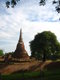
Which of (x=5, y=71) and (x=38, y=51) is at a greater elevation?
(x=38, y=51)

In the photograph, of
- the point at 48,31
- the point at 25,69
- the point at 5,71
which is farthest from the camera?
the point at 48,31

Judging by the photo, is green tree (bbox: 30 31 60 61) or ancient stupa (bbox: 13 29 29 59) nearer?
green tree (bbox: 30 31 60 61)

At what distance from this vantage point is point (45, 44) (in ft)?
182

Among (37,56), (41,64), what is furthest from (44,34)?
(41,64)

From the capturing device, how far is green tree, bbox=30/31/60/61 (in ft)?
182

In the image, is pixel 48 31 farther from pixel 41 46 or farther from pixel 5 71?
pixel 5 71

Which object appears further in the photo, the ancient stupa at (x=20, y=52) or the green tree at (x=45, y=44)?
the ancient stupa at (x=20, y=52)

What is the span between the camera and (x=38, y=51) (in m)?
56.5

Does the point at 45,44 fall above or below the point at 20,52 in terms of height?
above

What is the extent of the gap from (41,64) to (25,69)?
3.99 m

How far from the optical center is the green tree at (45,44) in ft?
182

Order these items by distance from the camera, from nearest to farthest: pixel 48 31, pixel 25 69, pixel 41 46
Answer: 1. pixel 25 69
2. pixel 41 46
3. pixel 48 31

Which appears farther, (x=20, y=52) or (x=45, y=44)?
(x=20, y=52)

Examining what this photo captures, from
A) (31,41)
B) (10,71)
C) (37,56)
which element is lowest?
(10,71)
